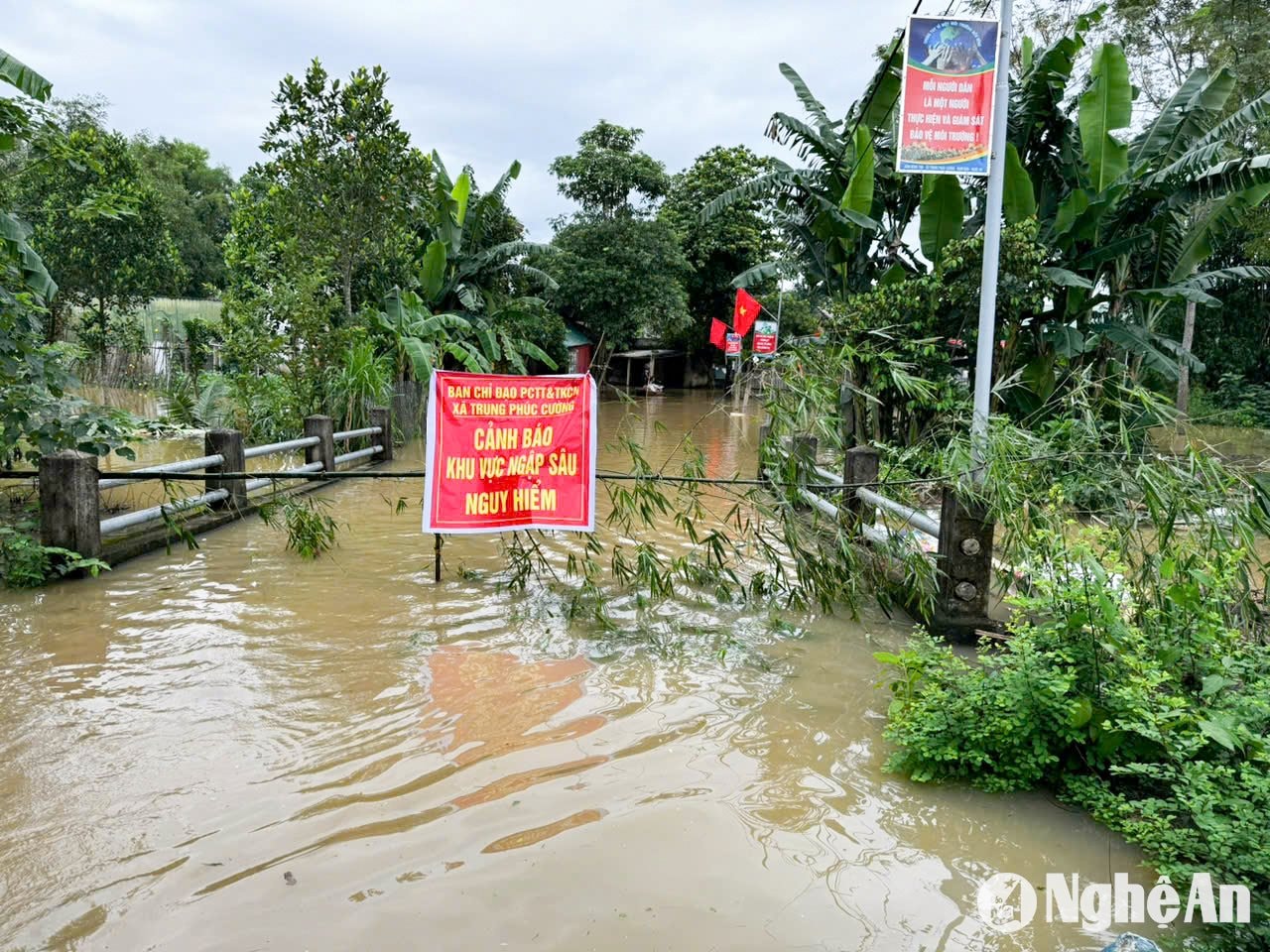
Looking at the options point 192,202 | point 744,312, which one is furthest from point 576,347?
point 192,202

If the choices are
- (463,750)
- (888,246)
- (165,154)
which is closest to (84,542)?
(463,750)

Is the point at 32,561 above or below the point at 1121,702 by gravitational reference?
below

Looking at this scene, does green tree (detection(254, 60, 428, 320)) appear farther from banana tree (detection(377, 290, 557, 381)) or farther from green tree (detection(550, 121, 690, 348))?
green tree (detection(550, 121, 690, 348))

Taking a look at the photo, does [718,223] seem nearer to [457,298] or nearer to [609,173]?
[609,173]

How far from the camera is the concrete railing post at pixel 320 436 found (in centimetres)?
1134

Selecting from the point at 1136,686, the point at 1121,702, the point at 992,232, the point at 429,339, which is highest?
the point at 992,232

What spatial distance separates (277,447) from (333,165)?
776 centimetres

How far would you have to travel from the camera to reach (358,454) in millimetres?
12781

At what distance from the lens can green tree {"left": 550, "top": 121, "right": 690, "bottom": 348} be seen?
30453mm

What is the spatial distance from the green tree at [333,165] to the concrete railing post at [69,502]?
921cm

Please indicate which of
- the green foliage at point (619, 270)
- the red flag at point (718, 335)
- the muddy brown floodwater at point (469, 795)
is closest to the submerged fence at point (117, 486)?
the muddy brown floodwater at point (469, 795)

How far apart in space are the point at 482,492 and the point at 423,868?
3.31 meters

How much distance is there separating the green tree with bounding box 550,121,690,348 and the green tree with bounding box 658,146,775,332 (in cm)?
390

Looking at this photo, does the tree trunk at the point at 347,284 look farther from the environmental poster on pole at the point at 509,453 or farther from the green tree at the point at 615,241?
the green tree at the point at 615,241
